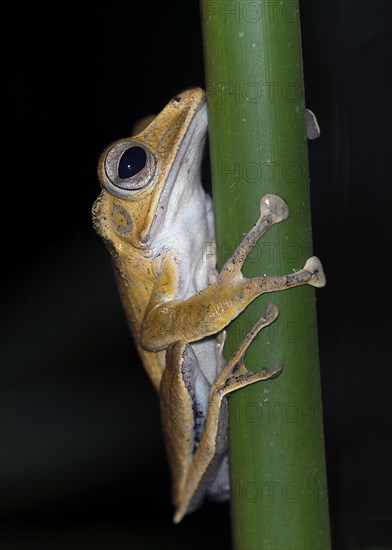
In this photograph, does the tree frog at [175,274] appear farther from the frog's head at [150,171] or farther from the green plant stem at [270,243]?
the green plant stem at [270,243]

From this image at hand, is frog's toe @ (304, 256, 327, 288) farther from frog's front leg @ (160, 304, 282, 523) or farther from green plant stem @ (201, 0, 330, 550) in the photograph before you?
frog's front leg @ (160, 304, 282, 523)

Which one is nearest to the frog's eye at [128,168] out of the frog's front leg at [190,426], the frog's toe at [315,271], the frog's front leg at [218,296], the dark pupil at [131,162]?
the dark pupil at [131,162]

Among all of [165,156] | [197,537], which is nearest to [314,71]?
[165,156]

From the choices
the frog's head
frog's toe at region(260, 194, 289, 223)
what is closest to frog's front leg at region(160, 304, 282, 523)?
the frog's head

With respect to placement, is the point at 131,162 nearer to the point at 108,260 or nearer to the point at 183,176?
the point at 183,176

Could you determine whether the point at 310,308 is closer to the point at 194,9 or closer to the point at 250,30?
the point at 250,30

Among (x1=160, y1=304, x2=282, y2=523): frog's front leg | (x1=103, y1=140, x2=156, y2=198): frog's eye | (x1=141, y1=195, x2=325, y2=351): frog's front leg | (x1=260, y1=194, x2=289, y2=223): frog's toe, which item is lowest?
(x1=160, y1=304, x2=282, y2=523): frog's front leg
